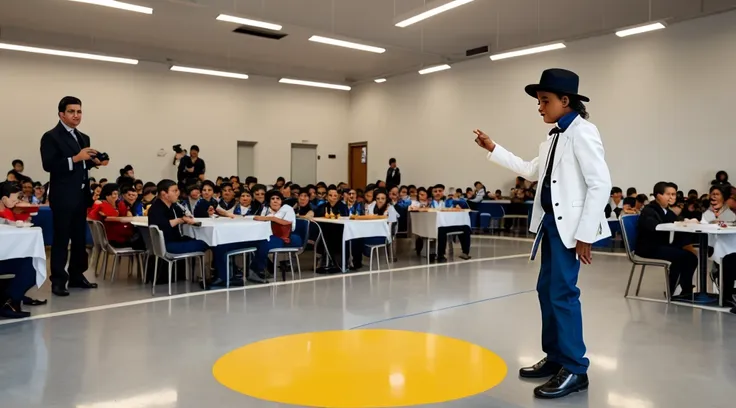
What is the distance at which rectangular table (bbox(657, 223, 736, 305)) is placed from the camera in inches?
187

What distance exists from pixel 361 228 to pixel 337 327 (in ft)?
8.29

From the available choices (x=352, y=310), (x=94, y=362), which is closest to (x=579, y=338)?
(x=352, y=310)

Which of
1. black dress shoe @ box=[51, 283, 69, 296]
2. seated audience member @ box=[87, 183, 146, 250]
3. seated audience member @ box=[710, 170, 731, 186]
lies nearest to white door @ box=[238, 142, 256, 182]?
seated audience member @ box=[87, 183, 146, 250]

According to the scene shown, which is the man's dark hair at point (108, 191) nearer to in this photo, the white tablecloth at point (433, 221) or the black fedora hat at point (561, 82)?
the white tablecloth at point (433, 221)

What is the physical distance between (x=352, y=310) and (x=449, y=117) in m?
10.4

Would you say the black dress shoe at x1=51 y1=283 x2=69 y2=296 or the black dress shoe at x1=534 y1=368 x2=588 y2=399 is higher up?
the black dress shoe at x1=534 y1=368 x2=588 y2=399

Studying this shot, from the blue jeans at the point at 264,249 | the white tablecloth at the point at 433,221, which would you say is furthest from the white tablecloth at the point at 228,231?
the white tablecloth at the point at 433,221

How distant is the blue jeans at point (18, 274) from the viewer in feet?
14.1

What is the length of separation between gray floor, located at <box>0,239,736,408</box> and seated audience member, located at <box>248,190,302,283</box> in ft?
1.29

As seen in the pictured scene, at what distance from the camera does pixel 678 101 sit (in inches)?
401

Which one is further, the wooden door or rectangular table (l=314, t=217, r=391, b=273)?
the wooden door

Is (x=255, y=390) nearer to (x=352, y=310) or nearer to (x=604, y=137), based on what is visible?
(x=352, y=310)

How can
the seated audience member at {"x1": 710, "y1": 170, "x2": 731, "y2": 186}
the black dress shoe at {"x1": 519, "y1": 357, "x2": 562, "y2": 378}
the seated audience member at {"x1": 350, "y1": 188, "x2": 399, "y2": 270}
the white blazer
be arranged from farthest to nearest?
the seated audience member at {"x1": 710, "y1": 170, "x2": 731, "y2": 186}, the seated audience member at {"x1": 350, "y1": 188, "x2": 399, "y2": 270}, the black dress shoe at {"x1": 519, "y1": 357, "x2": 562, "y2": 378}, the white blazer

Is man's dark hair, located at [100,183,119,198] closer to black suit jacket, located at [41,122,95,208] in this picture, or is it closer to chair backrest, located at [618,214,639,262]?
black suit jacket, located at [41,122,95,208]
